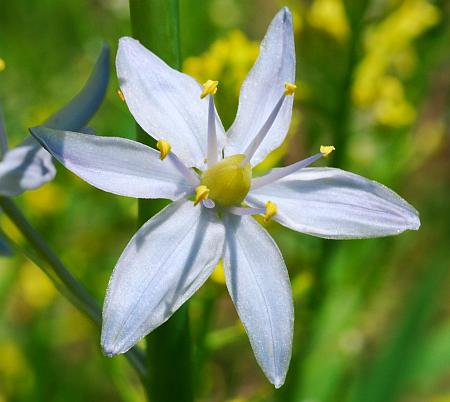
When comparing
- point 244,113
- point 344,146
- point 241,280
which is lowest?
point 344,146

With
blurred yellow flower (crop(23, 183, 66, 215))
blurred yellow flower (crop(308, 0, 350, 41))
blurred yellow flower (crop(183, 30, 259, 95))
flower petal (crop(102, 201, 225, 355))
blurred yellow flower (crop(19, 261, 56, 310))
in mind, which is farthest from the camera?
blurred yellow flower (crop(19, 261, 56, 310))

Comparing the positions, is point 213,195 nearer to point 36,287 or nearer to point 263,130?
point 263,130

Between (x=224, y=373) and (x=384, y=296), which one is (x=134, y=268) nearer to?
(x=224, y=373)

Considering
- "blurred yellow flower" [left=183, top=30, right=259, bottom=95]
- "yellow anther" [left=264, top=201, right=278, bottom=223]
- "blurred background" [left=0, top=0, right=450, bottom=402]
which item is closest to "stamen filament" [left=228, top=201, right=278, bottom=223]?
"yellow anther" [left=264, top=201, right=278, bottom=223]

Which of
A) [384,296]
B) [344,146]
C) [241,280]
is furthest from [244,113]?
[384,296]

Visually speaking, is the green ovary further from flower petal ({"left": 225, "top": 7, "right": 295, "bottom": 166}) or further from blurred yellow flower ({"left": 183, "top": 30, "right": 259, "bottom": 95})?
blurred yellow flower ({"left": 183, "top": 30, "right": 259, "bottom": 95})

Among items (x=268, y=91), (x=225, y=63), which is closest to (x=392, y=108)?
(x=225, y=63)
